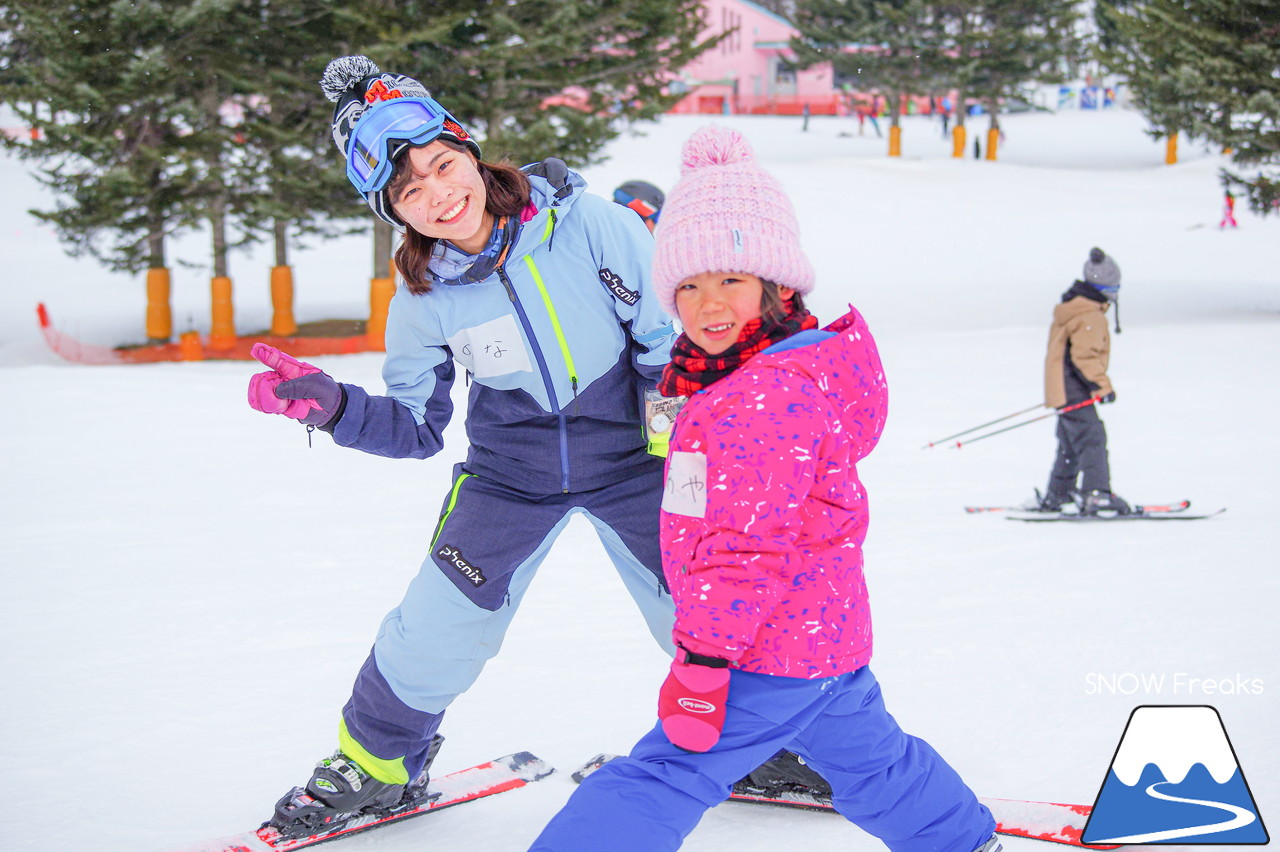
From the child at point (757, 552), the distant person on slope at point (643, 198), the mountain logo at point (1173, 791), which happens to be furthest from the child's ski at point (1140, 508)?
the child at point (757, 552)

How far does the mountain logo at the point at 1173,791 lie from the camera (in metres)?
2.47

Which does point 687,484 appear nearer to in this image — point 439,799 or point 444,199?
point 444,199

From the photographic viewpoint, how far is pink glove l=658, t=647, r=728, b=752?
177 centimetres

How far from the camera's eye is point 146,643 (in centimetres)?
405

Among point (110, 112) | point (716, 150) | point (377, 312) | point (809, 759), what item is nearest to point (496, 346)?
point (716, 150)

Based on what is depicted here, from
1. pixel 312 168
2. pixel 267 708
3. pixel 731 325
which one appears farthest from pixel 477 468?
pixel 312 168

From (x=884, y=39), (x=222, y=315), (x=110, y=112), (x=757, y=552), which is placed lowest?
(x=222, y=315)

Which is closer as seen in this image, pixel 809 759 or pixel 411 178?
pixel 809 759

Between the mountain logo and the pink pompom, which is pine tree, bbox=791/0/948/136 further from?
the pink pompom

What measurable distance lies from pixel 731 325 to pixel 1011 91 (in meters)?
33.2

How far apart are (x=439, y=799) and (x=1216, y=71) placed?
548 inches

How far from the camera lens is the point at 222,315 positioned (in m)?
14.0

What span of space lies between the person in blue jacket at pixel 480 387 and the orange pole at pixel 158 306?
43.1 ft

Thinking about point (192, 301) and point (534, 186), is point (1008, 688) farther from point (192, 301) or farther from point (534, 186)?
point (192, 301)
